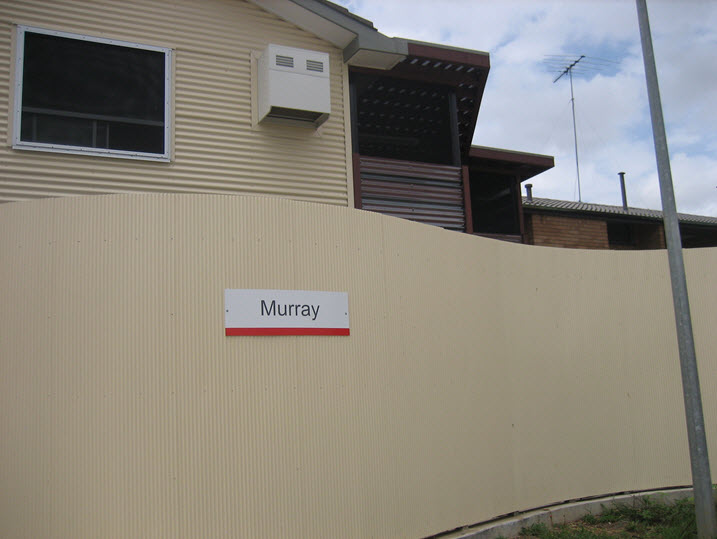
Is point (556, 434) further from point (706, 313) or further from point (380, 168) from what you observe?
point (380, 168)

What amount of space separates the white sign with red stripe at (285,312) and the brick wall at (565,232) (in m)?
11.4

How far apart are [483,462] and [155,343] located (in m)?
3.44

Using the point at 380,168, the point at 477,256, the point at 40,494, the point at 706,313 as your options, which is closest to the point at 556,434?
the point at 477,256

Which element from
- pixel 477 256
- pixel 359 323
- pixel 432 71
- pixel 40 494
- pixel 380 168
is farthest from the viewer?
pixel 432 71

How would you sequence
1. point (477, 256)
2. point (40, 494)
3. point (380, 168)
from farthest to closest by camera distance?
point (380, 168)
point (477, 256)
point (40, 494)

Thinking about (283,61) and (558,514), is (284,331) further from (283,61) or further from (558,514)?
(283,61)

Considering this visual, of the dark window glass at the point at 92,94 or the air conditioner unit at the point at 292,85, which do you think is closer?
the dark window glass at the point at 92,94

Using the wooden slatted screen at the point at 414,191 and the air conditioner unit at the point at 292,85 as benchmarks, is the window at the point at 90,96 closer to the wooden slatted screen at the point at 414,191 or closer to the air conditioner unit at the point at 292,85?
the air conditioner unit at the point at 292,85

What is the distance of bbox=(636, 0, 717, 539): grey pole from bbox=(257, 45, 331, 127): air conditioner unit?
3.60 meters

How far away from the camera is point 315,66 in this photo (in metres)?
9.04

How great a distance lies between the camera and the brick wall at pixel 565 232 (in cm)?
1702

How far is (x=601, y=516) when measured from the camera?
26.4 ft

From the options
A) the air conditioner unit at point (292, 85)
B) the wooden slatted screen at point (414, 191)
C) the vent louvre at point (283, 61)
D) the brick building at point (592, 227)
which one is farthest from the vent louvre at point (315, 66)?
the brick building at point (592, 227)

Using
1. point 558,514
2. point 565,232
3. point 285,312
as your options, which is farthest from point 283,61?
point 565,232
